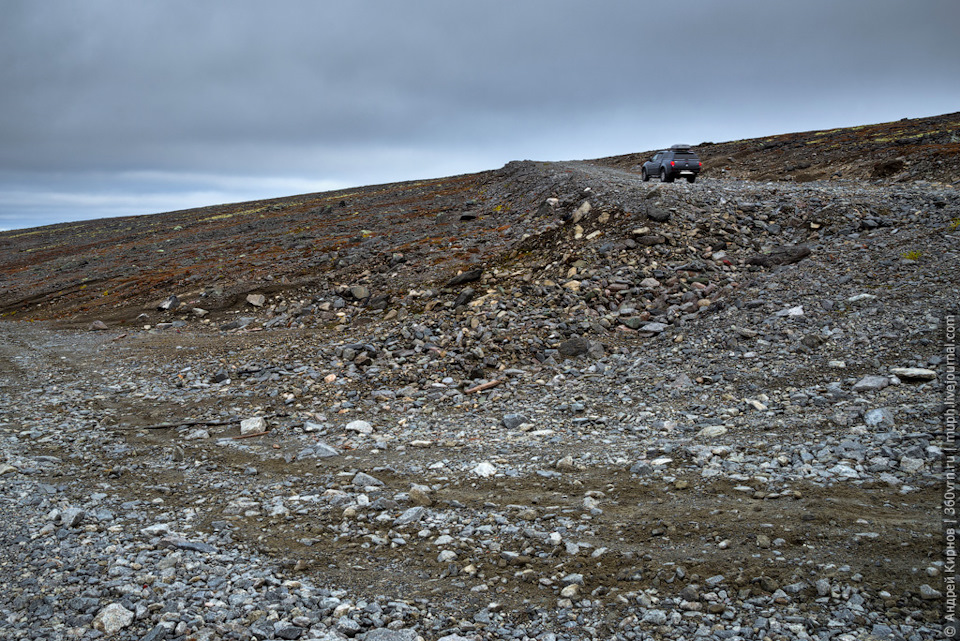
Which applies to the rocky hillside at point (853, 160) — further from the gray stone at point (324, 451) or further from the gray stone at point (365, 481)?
the gray stone at point (324, 451)

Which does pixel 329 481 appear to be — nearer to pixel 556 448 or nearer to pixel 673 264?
pixel 556 448

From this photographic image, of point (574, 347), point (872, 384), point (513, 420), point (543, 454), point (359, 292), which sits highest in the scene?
point (359, 292)

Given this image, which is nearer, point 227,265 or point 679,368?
point 679,368

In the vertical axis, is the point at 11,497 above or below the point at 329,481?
above

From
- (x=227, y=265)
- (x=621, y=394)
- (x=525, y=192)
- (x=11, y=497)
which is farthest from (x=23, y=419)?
(x=525, y=192)

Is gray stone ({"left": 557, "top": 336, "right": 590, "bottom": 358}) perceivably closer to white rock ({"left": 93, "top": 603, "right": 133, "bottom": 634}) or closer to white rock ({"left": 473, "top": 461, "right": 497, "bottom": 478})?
white rock ({"left": 473, "top": 461, "right": 497, "bottom": 478})

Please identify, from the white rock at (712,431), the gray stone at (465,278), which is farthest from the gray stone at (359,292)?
the white rock at (712,431)

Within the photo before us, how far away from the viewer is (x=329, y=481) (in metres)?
7.05

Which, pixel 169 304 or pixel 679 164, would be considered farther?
pixel 679 164

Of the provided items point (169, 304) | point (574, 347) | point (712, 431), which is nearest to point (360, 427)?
point (574, 347)

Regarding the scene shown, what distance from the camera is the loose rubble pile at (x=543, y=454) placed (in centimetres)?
437

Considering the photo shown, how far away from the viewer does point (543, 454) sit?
294 inches

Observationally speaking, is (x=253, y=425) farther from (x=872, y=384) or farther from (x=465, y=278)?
(x=872, y=384)

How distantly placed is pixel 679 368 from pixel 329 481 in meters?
6.58
